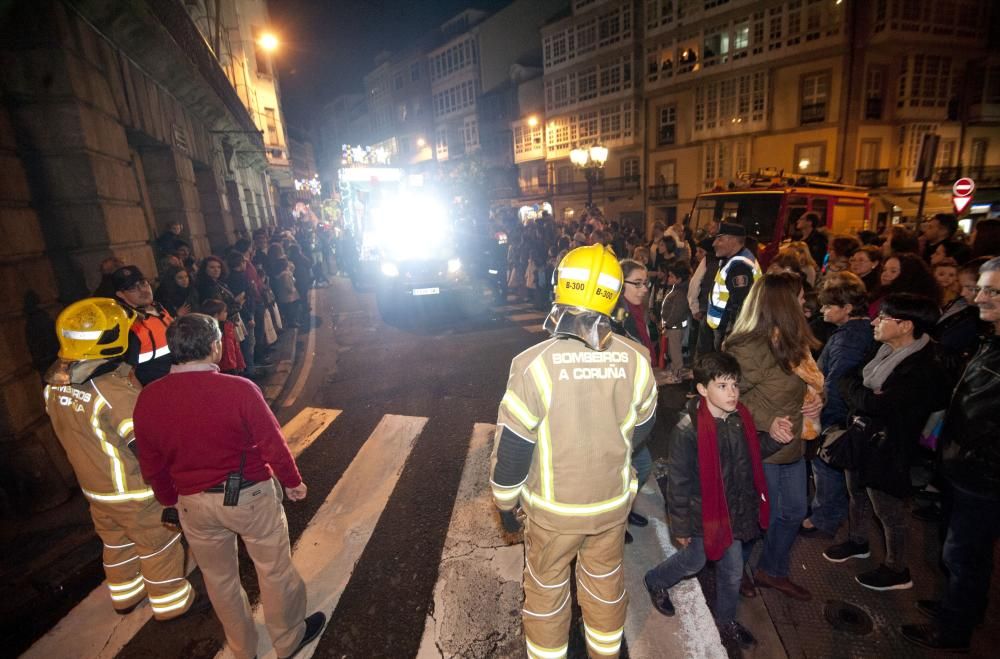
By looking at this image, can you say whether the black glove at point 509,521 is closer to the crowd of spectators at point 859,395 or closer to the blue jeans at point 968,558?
the crowd of spectators at point 859,395

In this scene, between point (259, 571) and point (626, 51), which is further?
point (626, 51)

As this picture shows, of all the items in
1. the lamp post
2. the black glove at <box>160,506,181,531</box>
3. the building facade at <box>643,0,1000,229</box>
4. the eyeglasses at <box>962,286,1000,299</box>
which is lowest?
the black glove at <box>160,506,181,531</box>

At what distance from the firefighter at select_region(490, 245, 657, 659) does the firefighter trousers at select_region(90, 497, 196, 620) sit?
2.41 m

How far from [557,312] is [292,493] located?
1913mm

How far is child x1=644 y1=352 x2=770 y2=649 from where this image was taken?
260 cm

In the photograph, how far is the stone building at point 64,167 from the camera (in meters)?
4.56

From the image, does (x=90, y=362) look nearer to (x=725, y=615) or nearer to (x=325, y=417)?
(x=325, y=417)

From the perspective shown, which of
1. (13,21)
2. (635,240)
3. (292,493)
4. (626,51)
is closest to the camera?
(292,493)

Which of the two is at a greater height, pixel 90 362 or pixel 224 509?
pixel 90 362

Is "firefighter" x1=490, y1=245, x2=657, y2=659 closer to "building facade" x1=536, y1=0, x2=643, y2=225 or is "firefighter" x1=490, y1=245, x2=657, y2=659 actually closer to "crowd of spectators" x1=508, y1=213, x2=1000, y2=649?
"crowd of spectators" x1=508, y1=213, x2=1000, y2=649

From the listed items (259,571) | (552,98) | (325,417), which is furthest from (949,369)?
(552,98)

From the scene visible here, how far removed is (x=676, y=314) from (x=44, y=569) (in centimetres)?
700

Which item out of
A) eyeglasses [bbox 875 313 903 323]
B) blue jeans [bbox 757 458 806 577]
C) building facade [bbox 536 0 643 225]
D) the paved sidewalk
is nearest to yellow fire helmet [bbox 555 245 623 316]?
blue jeans [bbox 757 458 806 577]

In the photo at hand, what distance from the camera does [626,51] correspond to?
3120cm
